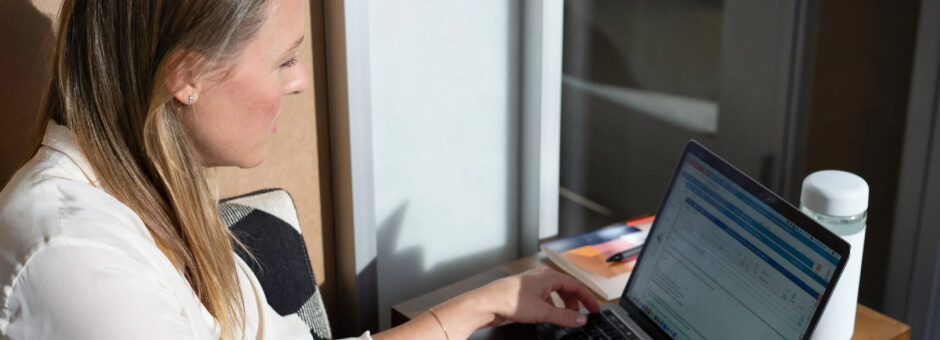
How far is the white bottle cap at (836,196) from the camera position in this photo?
1.01 m

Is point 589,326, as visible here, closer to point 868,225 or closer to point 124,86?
point 124,86

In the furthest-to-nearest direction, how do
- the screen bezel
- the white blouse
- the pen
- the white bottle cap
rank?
the pen
the white bottle cap
the screen bezel
the white blouse

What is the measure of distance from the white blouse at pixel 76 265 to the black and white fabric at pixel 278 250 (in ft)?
1.11

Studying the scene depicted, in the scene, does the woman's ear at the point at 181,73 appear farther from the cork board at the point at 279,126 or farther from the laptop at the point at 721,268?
the laptop at the point at 721,268

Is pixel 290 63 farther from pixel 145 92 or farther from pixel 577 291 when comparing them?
pixel 577 291

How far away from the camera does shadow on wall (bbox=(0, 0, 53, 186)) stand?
1.02 m

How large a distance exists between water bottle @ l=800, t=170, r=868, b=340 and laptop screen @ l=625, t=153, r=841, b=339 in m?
0.08

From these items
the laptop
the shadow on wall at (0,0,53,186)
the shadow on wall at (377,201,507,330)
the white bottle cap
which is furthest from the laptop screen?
the shadow on wall at (0,0,53,186)

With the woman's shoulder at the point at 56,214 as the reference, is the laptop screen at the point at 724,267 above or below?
below

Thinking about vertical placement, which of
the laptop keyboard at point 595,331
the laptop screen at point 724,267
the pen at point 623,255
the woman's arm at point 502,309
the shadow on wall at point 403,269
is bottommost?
the shadow on wall at point 403,269

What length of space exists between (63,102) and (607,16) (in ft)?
3.66

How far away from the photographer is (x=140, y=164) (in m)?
0.84

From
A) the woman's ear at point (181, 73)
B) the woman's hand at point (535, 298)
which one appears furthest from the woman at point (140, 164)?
the woman's hand at point (535, 298)

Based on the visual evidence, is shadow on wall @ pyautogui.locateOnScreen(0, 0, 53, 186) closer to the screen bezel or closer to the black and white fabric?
the black and white fabric
